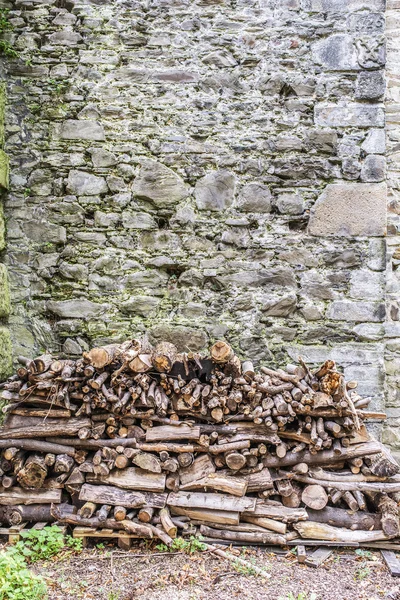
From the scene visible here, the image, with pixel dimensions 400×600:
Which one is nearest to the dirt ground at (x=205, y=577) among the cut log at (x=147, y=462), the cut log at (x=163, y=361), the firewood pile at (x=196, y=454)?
the firewood pile at (x=196, y=454)

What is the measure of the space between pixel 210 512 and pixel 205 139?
9.06 ft

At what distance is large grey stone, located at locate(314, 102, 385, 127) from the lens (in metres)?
3.27

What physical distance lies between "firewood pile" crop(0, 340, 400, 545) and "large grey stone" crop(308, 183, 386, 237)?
1.23 meters

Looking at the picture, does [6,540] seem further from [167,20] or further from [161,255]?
[167,20]

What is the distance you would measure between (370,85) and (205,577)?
3684 mm

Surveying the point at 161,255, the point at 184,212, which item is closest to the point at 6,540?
the point at 161,255

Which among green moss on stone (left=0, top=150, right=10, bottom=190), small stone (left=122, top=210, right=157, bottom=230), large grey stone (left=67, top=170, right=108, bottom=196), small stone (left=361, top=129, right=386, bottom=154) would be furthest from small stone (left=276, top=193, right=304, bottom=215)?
green moss on stone (left=0, top=150, right=10, bottom=190)

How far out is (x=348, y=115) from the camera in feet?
10.8

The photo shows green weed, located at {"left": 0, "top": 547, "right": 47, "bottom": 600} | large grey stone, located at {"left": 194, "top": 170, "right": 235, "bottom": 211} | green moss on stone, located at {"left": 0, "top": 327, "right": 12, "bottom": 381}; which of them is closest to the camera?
green weed, located at {"left": 0, "top": 547, "right": 47, "bottom": 600}

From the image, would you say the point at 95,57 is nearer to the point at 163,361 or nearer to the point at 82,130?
the point at 82,130

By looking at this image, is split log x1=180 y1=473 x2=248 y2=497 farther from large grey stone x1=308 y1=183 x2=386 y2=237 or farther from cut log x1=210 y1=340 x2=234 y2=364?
large grey stone x1=308 y1=183 x2=386 y2=237

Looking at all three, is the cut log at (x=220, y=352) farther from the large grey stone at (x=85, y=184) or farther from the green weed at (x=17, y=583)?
the large grey stone at (x=85, y=184)

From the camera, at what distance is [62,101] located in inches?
131

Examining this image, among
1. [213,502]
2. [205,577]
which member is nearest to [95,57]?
[213,502]
